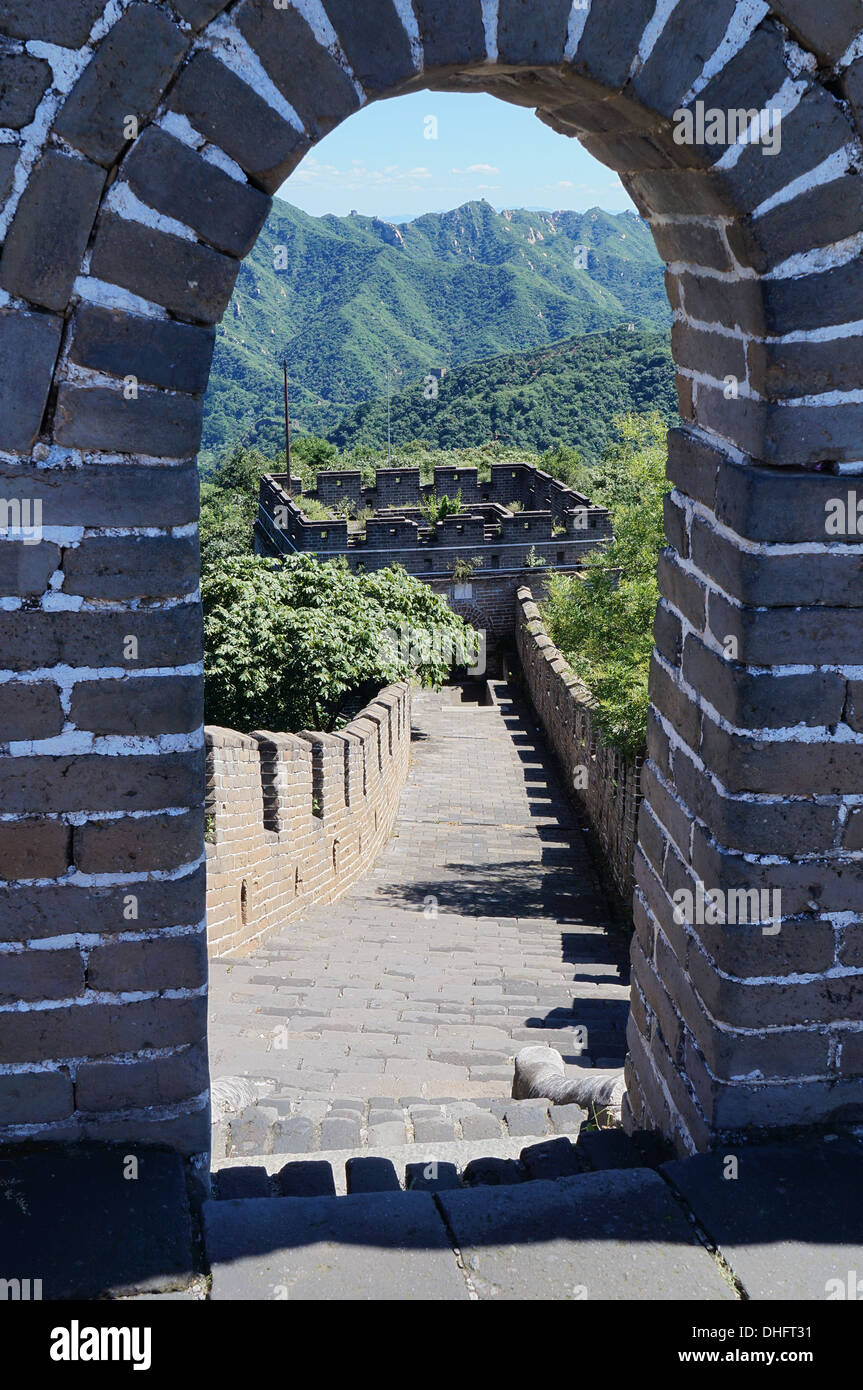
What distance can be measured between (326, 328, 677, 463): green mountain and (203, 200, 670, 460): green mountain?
1185cm

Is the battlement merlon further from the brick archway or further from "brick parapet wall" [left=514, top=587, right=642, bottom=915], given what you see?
the brick archway

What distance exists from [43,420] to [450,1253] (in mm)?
1786

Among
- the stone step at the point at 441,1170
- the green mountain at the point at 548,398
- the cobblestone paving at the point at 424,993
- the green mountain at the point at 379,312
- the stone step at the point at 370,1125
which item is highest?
the green mountain at the point at 379,312

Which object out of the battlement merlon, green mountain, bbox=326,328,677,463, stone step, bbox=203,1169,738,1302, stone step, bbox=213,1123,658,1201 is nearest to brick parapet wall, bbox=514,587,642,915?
the battlement merlon

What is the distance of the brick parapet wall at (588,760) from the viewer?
10.3 m

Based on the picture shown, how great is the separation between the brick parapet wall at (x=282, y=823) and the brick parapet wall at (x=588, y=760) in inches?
89.0

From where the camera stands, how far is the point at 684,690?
2.94 metres

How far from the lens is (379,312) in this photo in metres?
85.6

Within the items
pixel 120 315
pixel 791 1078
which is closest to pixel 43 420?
pixel 120 315

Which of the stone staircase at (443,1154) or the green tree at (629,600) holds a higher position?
the green tree at (629,600)

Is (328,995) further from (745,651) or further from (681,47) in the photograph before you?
(681,47)

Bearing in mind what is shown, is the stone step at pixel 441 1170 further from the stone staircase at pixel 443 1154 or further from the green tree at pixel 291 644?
the green tree at pixel 291 644

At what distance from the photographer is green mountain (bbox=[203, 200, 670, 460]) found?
7669cm

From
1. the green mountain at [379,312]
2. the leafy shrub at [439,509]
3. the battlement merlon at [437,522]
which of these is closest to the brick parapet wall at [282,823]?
the battlement merlon at [437,522]
